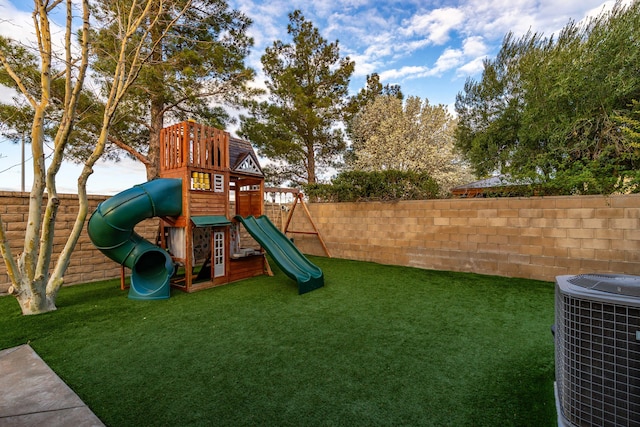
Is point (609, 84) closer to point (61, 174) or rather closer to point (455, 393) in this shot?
point (455, 393)

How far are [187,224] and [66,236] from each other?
2363 millimetres

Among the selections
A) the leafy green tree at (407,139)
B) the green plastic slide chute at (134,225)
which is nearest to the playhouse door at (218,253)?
the green plastic slide chute at (134,225)

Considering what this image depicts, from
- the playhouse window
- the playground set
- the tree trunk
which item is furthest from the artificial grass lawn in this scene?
the tree trunk

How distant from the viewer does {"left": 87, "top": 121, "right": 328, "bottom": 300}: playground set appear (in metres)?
4.11

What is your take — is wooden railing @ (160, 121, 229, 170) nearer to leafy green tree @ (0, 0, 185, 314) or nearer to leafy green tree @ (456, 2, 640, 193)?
leafy green tree @ (0, 0, 185, 314)

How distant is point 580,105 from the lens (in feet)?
23.7

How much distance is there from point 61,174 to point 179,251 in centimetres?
191

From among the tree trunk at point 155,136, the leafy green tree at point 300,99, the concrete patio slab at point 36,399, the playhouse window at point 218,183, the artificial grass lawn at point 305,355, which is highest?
the leafy green tree at point 300,99

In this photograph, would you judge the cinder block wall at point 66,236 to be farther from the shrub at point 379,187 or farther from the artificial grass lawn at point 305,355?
the shrub at point 379,187

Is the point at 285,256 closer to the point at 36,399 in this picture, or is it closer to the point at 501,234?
the point at 36,399

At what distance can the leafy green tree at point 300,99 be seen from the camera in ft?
39.5

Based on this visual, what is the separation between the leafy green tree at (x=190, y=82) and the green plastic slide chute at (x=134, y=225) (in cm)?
409

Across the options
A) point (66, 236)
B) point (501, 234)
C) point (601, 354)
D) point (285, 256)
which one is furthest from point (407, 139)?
point (601, 354)

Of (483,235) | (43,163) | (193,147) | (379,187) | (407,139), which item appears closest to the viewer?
(43,163)
